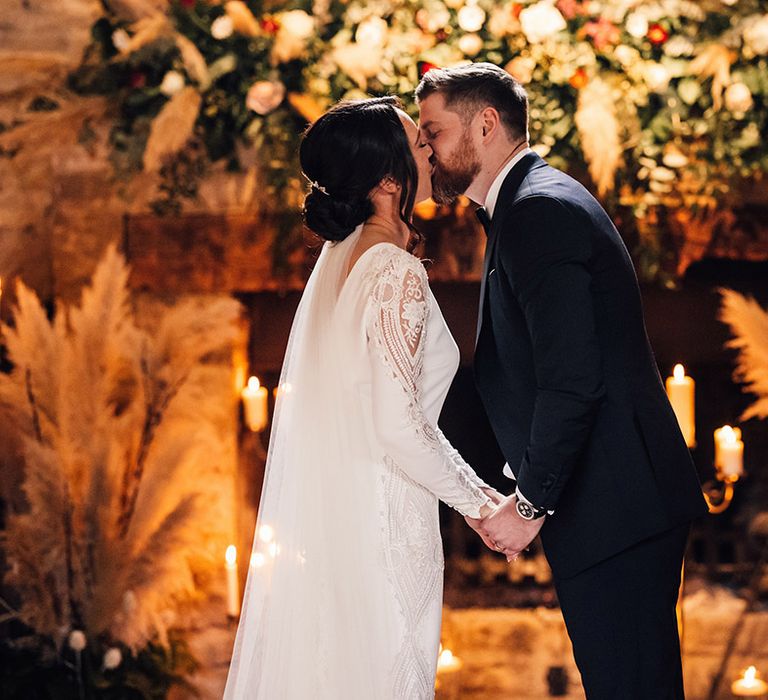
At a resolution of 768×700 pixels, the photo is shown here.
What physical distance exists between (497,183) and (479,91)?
16cm

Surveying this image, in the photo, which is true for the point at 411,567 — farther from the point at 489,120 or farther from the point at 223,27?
the point at 223,27

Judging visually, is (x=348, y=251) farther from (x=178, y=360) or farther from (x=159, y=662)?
(x=159, y=662)

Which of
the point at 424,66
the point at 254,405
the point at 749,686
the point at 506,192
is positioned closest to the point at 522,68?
the point at 424,66

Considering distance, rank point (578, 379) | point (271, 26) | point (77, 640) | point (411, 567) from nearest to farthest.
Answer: point (578, 379)
point (411, 567)
point (77, 640)
point (271, 26)

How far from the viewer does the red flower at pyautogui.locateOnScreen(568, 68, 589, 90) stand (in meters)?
2.71

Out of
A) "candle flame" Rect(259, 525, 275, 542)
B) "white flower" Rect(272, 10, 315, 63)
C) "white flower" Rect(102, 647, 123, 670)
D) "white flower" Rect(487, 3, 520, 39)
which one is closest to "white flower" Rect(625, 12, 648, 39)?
"white flower" Rect(487, 3, 520, 39)

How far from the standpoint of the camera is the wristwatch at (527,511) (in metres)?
1.80

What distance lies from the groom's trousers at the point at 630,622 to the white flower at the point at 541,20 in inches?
54.8

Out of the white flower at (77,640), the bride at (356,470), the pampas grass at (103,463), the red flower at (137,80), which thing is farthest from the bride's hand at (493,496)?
the red flower at (137,80)

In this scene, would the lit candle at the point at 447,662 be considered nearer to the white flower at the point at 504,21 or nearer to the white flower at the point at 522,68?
the white flower at the point at 522,68

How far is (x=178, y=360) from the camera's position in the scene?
2.69m

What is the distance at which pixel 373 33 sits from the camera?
2695mm

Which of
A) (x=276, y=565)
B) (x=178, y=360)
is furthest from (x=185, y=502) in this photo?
(x=276, y=565)

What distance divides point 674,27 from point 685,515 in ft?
4.89
